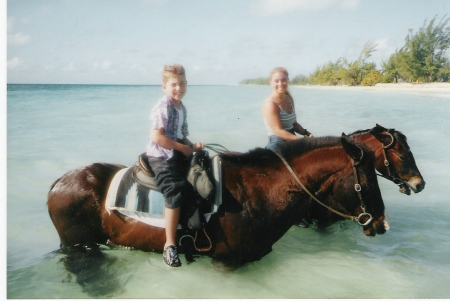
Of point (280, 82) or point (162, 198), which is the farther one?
point (280, 82)

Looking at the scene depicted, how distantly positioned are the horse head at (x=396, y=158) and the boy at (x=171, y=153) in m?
1.57

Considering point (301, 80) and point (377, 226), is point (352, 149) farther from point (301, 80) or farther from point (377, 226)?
point (301, 80)

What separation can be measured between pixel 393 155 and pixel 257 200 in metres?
1.25

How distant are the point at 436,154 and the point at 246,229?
8.92 metres

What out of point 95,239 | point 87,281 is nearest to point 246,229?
point 95,239

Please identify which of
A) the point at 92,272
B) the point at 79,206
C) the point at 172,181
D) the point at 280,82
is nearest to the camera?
the point at 172,181

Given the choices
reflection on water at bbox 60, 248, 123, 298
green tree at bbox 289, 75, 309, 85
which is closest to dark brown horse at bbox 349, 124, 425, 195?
reflection on water at bbox 60, 248, 123, 298

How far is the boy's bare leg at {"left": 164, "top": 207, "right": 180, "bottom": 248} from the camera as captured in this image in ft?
8.59

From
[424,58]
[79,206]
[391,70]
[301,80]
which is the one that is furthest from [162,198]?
[301,80]

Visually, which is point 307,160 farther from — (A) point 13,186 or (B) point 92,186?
(A) point 13,186

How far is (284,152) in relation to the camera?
2775 mm

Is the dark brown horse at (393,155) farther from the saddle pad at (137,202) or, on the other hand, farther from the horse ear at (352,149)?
the saddle pad at (137,202)

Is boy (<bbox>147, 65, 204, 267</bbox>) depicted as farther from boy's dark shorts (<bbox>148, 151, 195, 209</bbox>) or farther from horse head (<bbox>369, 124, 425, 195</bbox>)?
horse head (<bbox>369, 124, 425, 195</bbox>)

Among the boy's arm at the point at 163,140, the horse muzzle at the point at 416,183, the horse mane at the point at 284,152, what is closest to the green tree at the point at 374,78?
the horse muzzle at the point at 416,183
